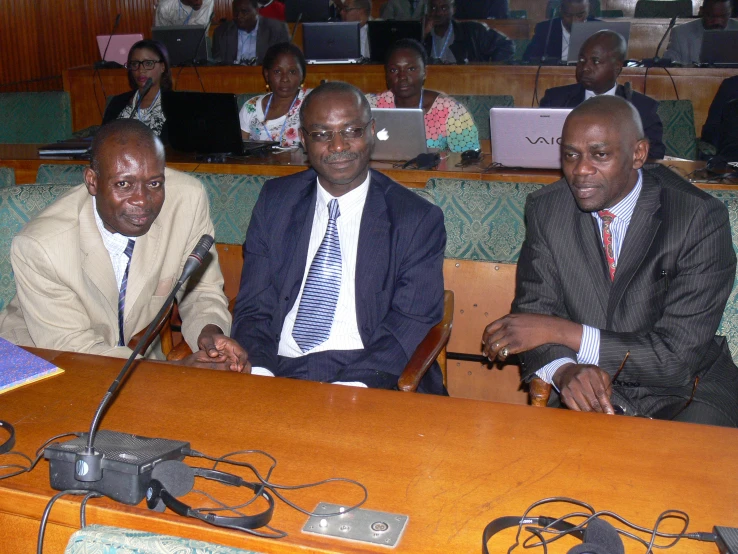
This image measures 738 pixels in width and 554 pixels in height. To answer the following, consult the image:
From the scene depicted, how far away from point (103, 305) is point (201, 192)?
1.69 feet

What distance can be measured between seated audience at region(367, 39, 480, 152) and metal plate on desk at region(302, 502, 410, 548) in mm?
3470

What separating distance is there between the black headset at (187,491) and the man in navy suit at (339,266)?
39.5 inches

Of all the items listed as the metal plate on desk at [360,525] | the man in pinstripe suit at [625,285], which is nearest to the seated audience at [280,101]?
the man in pinstripe suit at [625,285]

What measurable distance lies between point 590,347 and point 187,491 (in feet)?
4.25

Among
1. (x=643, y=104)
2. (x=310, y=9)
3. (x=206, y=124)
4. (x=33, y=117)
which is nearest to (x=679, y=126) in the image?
(x=643, y=104)

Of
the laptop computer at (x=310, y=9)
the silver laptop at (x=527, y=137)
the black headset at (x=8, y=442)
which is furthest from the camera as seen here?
the laptop computer at (x=310, y=9)

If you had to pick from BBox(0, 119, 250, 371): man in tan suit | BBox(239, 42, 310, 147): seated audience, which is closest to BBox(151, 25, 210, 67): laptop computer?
BBox(239, 42, 310, 147): seated audience

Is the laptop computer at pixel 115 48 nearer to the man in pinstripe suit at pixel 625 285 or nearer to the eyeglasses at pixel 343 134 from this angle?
the eyeglasses at pixel 343 134

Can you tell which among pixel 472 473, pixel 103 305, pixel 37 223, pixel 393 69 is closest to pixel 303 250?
pixel 103 305

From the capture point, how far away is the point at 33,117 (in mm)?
6582

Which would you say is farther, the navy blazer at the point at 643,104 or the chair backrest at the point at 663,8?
the chair backrest at the point at 663,8

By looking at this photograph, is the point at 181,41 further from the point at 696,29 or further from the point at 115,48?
the point at 696,29

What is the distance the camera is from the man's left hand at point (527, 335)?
222 centimetres

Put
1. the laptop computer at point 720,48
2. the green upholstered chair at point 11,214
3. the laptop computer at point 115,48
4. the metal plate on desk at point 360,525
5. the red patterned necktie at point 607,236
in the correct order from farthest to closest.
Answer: the laptop computer at point 115,48 → the laptop computer at point 720,48 → the green upholstered chair at point 11,214 → the red patterned necktie at point 607,236 → the metal plate on desk at point 360,525
